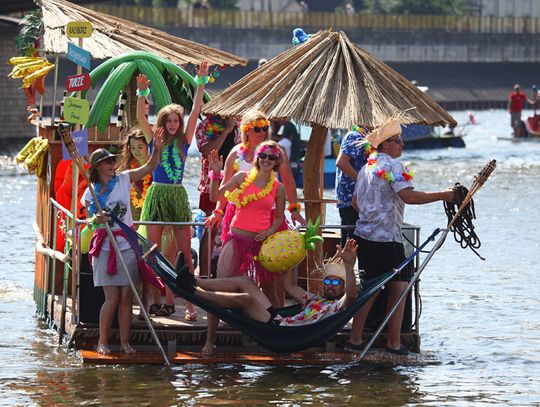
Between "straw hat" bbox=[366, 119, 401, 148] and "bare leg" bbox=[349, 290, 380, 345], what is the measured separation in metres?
1.15

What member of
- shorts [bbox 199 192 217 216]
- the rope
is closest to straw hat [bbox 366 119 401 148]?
the rope

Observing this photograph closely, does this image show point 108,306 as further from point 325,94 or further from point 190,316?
point 325,94

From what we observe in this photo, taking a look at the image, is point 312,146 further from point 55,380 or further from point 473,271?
point 473,271

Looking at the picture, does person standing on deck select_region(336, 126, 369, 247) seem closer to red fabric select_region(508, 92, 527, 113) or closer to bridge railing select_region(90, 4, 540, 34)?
red fabric select_region(508, 92, 527, 113)

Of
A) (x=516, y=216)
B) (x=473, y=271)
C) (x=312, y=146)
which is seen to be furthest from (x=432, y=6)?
(x=312, y=146)

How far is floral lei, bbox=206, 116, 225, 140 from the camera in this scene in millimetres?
14266

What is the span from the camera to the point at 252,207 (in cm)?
1283

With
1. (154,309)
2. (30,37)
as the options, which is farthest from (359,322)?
(30,37)

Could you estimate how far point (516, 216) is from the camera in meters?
29.4

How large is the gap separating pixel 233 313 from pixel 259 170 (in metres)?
1.08

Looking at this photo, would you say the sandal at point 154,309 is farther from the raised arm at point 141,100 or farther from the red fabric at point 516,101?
the red fabric at point 516,101

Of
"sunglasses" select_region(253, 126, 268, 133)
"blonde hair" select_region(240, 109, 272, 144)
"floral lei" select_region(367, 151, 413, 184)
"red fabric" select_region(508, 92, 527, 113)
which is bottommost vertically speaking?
"floral lei" select_region(367, 151, 413, 184)

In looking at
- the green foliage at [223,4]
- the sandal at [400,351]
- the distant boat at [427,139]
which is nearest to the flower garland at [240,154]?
the sandal at [400,351]

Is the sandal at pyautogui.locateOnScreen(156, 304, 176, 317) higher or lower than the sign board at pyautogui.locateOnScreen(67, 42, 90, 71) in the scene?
lower
